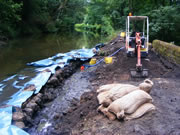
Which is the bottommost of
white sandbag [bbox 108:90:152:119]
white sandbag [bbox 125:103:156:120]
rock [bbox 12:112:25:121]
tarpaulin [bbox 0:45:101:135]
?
rock [bbox 12:112:25:121]

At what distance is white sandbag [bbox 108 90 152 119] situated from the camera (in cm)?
319

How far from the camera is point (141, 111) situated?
10.7 feet

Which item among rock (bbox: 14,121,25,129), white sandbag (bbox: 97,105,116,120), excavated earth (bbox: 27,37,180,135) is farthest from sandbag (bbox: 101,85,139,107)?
rock (bbox: 14,121,25,129)

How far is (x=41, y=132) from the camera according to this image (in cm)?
405

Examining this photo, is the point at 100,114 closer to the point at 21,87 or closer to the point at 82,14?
the point at 21,87

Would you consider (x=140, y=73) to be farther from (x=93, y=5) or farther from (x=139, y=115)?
(x=93, y=5)

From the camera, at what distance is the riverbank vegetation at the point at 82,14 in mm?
10617

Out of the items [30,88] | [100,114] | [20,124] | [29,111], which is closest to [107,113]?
[100,114]

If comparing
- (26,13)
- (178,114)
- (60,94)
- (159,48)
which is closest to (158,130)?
(178,114)

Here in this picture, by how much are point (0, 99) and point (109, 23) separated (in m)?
19.7

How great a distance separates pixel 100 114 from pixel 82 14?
4252cm

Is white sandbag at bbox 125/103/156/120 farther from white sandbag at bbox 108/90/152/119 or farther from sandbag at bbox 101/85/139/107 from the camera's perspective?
sandbag at bbox 101/85/139/107

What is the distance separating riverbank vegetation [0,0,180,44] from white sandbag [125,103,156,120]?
8.32 m

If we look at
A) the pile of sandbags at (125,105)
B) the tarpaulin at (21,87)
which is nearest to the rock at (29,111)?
the tarpaulin at (21,87)
